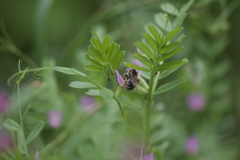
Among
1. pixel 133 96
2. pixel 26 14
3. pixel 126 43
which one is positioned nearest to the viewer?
pixel 133 96

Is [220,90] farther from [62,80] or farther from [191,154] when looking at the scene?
[62,80]

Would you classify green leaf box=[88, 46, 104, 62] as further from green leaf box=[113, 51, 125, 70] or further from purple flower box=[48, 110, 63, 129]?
purple flower box=[48, 110, 63, 129]

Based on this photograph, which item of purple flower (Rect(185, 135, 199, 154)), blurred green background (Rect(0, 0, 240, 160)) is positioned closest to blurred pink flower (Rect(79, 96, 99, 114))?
blurred green background (Rect(0, 0, 240, 160))

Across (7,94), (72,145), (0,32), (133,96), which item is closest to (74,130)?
(72,145)

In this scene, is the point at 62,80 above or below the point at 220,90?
above

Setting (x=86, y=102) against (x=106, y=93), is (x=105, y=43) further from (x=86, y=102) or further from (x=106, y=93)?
(x=86, y=102)

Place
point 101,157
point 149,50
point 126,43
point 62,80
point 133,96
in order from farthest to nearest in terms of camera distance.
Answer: point 126,43, point 62,80, point 133,96, point 101,157, point 149,50
